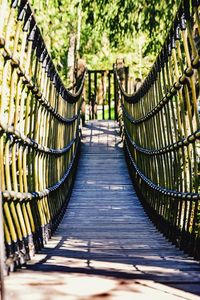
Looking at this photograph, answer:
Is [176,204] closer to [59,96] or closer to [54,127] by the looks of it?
[54,127]

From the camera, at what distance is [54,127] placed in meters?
5.08

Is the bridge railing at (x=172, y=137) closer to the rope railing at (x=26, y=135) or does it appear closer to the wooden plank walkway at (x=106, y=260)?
the wooden plank walkway at (x=106, y=260)

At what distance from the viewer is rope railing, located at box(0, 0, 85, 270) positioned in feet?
8.08

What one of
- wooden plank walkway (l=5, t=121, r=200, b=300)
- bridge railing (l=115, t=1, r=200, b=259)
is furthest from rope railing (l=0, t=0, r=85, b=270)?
bridge railing (l=115, t=1, r=200, b=259)

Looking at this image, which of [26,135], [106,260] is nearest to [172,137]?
[26,135]

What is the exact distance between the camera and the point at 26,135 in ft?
10.9

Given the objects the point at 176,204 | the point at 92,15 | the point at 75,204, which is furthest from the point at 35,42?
the point at 92,15

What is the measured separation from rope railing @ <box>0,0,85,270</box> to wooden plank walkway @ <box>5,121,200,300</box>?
0.14 m

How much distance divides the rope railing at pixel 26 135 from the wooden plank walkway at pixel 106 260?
0.14 metres

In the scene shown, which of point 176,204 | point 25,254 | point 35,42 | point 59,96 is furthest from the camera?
point 59,96

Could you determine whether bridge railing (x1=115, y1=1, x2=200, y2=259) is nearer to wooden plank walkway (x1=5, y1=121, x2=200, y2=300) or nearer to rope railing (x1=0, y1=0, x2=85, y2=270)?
wooden plank walkway (x1=5, y1=121, x2=200, y2=300)

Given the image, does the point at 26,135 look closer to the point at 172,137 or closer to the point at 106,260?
the point at 106,260

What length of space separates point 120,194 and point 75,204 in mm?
759

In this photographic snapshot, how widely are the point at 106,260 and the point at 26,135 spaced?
81cm
